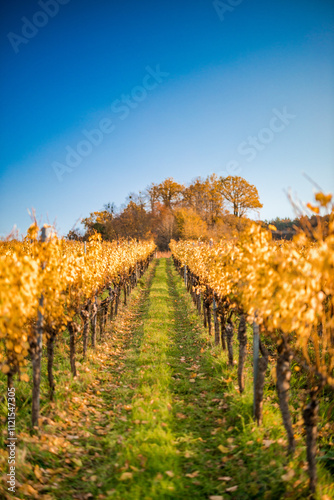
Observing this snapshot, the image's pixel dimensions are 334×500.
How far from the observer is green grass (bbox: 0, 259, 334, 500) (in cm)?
316

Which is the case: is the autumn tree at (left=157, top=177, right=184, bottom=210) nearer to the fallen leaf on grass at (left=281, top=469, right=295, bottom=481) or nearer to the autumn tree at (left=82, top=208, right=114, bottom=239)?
the autumn tree at (left=82, top=208, right=114, bottom=239)

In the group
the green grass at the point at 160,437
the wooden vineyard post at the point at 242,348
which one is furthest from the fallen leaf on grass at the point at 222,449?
the wooden vineyard post at the point at 242,348

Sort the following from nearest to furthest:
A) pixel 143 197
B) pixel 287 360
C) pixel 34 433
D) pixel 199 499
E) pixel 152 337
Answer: pixel 199 499 < pixel 287 360 < pixel 34 433 < pixel 152 337 < pixel 143 197

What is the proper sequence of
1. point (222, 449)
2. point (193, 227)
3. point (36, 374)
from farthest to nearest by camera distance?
point (193, 227) < point (36, 374) < point (222, 449)

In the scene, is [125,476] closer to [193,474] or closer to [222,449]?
[193,474]

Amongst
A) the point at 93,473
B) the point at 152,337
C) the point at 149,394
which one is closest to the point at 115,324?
the point at 152,337

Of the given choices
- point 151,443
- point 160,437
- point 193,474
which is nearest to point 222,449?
point 193,474

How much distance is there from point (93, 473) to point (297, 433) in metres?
2.91

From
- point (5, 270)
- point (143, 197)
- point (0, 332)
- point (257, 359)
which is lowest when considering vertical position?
point (257, 359)

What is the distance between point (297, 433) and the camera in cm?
418

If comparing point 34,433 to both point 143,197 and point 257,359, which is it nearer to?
point 257,359

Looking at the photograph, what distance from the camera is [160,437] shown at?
3.91m

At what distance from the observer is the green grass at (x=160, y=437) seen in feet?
10.4

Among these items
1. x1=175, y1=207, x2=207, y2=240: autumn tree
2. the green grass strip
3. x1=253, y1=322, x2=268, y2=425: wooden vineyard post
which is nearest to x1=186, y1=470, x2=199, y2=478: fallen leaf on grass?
the green grass strip
